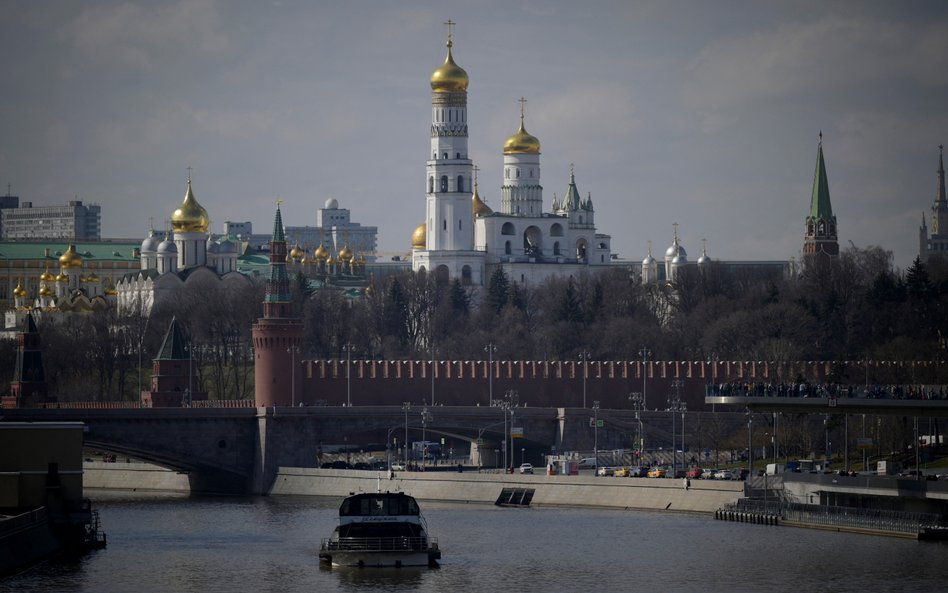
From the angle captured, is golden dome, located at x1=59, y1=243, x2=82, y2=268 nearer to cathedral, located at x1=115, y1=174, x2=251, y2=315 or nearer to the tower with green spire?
cathedral, located at x1=115, y1=174, x2=251, y2=315

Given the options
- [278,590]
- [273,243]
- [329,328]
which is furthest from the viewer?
[329,328]

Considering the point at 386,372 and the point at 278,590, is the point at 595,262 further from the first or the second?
the point at 278,590

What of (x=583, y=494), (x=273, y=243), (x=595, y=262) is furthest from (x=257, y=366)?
(x=595, y=262)

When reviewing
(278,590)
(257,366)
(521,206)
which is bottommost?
(278,590)

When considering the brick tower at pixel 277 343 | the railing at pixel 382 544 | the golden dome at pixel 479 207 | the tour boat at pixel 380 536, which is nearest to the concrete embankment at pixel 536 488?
the tour boat at pixel 380 536

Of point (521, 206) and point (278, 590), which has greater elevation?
point (521, 206)

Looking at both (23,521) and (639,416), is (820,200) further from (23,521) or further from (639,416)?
(23,521)

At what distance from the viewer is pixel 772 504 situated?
3118 inches

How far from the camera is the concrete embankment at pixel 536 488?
8312 cm

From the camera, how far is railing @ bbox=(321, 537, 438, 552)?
69.6 m

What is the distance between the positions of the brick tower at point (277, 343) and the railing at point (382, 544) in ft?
145

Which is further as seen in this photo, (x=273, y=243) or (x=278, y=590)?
(x=273, y=243)

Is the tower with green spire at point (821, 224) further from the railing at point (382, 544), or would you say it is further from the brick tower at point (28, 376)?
the railing at point (382, 544)

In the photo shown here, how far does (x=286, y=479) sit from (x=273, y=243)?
1872cm
